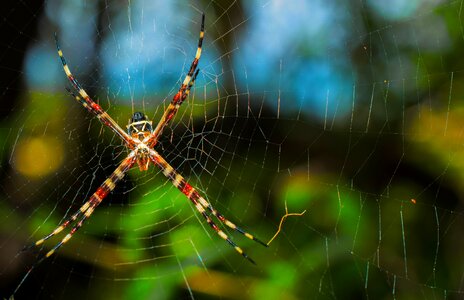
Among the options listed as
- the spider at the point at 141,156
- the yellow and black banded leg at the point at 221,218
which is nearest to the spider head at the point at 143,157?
the spider at the point at 141,156

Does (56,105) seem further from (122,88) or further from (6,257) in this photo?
(6,257)

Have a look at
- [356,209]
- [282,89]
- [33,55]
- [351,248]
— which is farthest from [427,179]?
[33,55]

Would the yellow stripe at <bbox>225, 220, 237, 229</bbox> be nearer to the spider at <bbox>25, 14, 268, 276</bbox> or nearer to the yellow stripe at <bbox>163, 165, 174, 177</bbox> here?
the spider at <bbox>25, 14, 268, 276</bbox>

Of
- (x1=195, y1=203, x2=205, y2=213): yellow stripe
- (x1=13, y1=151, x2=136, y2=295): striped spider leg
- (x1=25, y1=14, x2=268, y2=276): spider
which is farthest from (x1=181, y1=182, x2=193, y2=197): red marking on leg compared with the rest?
(x1=13, y1=151, x2=136, y2=295): striped spider leg

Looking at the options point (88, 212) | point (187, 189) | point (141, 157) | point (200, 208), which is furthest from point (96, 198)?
point (200, 208)

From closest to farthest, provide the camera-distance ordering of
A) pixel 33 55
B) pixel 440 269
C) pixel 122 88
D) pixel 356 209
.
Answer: pixel 440 269 < pixel 356 209 < pixel 122 88 < pixel 33 55

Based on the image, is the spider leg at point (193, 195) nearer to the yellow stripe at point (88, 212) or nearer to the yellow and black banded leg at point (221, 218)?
the yellow and black banded leg at point (221, 218)
